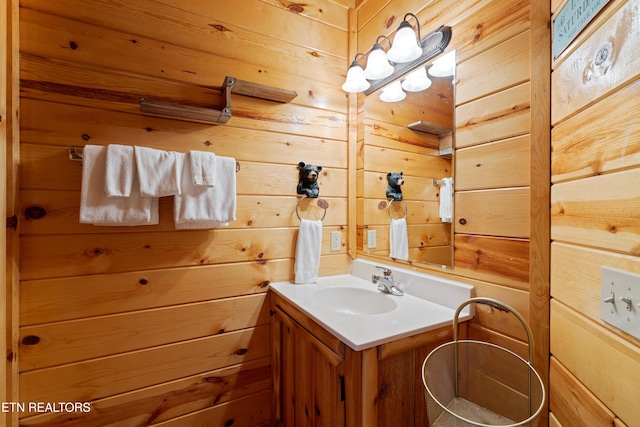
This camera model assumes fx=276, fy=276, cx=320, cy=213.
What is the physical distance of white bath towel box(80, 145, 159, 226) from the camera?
1.01 meters

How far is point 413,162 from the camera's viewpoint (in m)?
1.35

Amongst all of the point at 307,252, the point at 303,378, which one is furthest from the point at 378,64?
the point at 303,378

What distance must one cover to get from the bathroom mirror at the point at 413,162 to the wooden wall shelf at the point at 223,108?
52 cm

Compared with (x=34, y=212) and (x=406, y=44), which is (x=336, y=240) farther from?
(x=34, y=212)

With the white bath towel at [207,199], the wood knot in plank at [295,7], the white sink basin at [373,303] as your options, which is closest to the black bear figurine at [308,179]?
the white bath towel at [207,199]

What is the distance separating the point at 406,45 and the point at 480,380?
4.34 ft

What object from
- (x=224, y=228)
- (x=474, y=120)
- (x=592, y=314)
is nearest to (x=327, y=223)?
(x=224, y=228)

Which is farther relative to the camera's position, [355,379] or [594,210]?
[355,379]

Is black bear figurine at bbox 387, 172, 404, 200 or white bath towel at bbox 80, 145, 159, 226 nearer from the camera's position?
white bath towel at bbox 80, 145, 159, 226

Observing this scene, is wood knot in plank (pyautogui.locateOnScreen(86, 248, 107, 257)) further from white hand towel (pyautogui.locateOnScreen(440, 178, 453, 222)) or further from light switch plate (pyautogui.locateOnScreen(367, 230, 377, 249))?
white hand towel (pyautogui.locateOnScreen(440, 178, 453, 222))

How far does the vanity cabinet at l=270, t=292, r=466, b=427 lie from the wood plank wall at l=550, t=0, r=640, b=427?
0.37 metres

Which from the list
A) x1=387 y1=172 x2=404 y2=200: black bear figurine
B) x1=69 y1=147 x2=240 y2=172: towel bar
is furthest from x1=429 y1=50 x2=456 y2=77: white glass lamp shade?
x1=69 y1=147 x2=240 y2=172: towel bar

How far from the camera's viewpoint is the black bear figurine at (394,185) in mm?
1415

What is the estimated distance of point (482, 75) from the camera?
1.03 meters
